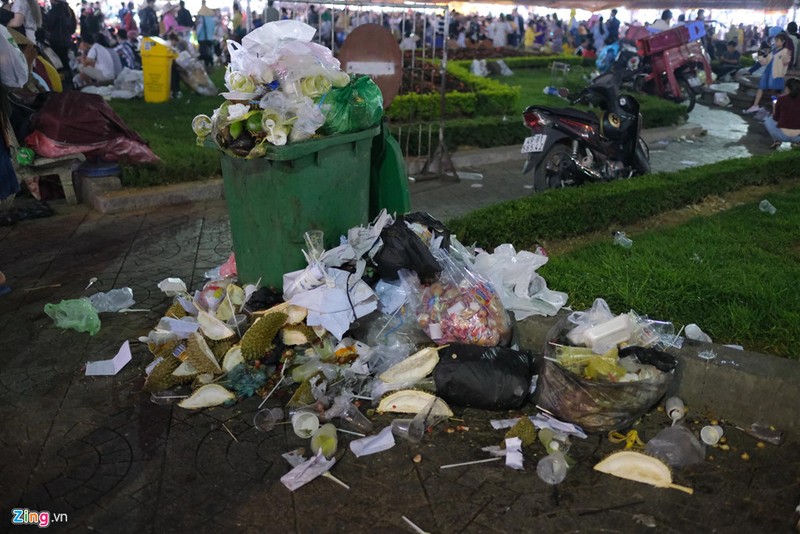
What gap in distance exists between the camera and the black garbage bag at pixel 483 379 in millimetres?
3387

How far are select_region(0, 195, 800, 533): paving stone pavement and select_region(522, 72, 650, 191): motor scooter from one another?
3.77m

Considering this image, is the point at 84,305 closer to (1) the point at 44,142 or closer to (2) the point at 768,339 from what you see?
(1) the point at 44,142

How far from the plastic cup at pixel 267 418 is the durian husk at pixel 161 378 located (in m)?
0.56

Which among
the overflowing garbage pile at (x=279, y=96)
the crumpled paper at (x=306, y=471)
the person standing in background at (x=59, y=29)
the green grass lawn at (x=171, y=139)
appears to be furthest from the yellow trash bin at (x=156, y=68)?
the crumpled paper at (x=306, y=471)

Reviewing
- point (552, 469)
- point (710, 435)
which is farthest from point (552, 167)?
point (552, 469)

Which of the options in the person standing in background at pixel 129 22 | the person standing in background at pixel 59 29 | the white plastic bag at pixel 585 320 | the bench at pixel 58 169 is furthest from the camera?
the person standing in background at pixel 129 22

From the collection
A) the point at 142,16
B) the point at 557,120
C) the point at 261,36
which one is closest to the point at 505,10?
the point at 142,16

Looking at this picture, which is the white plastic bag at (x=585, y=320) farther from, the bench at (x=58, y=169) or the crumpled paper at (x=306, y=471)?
the bench at (x=58, y=169)

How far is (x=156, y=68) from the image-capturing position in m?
11.4

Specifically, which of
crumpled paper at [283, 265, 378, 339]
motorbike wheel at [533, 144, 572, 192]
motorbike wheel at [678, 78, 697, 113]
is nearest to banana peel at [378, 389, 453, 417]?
crumpled paper at [283, 265, 378, 339]

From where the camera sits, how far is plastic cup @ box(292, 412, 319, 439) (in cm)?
323

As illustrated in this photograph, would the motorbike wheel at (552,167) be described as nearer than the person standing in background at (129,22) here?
Yes

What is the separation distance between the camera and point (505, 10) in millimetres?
36094

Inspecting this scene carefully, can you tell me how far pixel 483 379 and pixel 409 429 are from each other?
0.46 m
